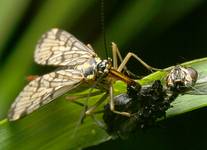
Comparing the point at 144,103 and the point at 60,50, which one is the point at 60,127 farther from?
the point at 60,50

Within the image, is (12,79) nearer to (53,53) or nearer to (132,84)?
(53,53)

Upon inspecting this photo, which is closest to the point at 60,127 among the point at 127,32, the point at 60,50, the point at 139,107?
the point at 139,107

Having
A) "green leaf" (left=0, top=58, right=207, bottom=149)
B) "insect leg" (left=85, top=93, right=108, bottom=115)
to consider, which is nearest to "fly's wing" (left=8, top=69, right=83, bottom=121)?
"green leaf" (left=0, top=58, right=207, bottom=149)

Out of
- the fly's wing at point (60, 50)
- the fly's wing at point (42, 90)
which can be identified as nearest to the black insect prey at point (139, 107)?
the fly's wing at point (42, 90)

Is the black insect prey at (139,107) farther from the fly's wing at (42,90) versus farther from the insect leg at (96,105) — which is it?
the fly's wing at (42,90)

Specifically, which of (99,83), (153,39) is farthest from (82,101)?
(153,39)
